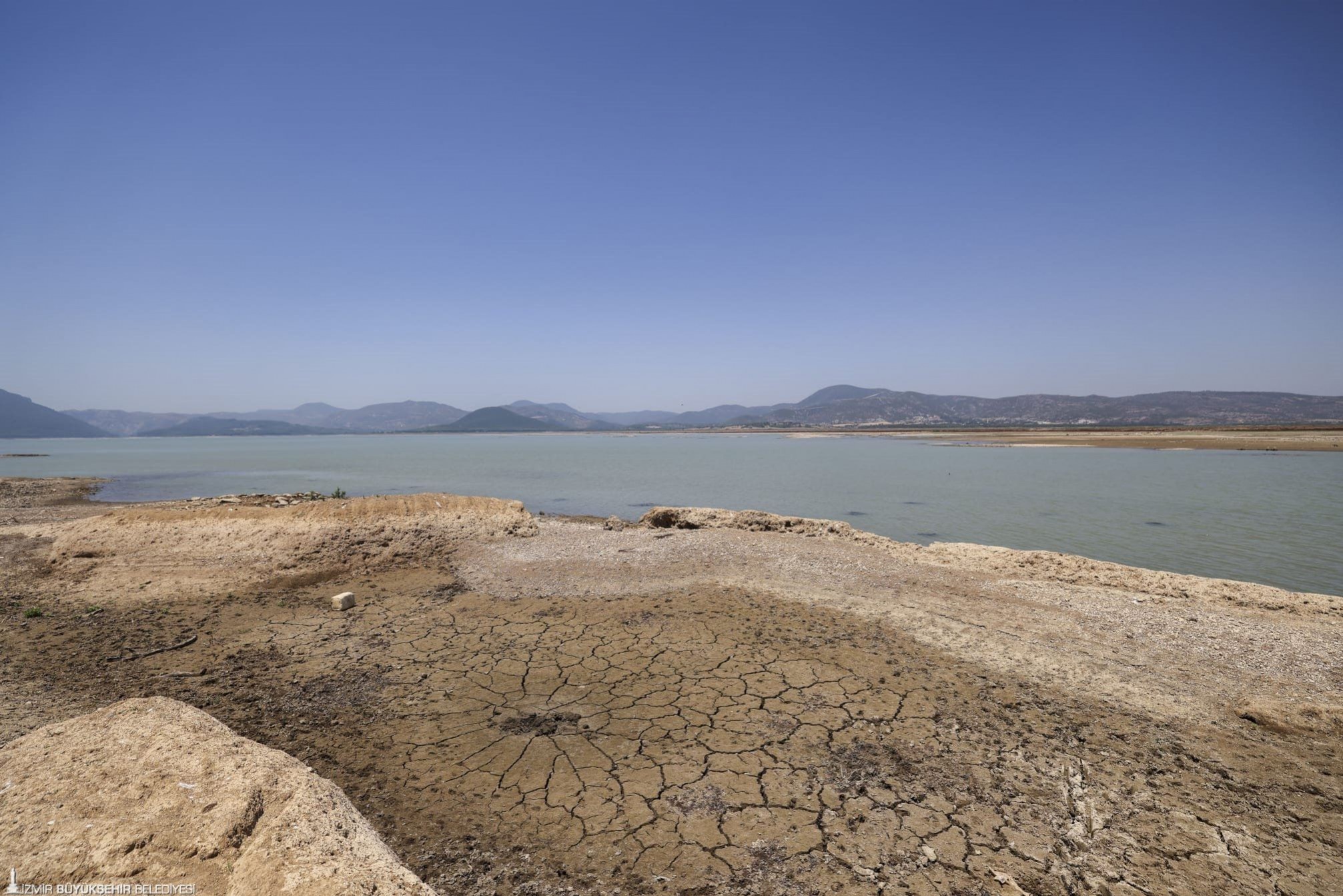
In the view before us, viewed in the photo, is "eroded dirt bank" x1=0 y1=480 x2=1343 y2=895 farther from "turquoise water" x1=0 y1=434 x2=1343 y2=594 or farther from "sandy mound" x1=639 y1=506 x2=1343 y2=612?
"turquoise water" x1=0 y1=434 x2=1343 y2=594

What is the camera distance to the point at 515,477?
1599 inches

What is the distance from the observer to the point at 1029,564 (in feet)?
37.2

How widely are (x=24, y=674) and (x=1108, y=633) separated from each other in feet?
50.3

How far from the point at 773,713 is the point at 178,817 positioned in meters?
5.07

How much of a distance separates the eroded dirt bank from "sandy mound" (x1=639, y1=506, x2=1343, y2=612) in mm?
120

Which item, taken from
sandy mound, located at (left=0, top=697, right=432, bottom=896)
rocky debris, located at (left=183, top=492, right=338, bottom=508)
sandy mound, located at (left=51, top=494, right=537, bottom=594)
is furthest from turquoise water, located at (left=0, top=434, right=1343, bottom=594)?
sandy mound, located at (left=0, top=697, right=432, bottom=896)

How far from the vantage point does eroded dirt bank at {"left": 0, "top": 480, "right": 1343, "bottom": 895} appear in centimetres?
396

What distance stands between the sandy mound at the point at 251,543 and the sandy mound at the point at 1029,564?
268 inches

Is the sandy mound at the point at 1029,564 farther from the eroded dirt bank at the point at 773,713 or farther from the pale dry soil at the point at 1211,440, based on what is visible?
the pale dry soil at the point at 1211,440

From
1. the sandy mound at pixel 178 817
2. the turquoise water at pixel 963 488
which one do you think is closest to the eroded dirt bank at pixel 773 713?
the sandy mound at pixel 178 817

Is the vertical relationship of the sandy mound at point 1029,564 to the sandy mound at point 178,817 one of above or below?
below

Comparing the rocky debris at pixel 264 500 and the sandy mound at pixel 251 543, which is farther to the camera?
the rocky debris at pixel 264 500

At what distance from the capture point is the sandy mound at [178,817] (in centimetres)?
268

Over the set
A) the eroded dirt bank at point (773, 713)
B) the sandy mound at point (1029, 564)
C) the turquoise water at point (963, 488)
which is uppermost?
the sandy mound at point (1029, 564)
